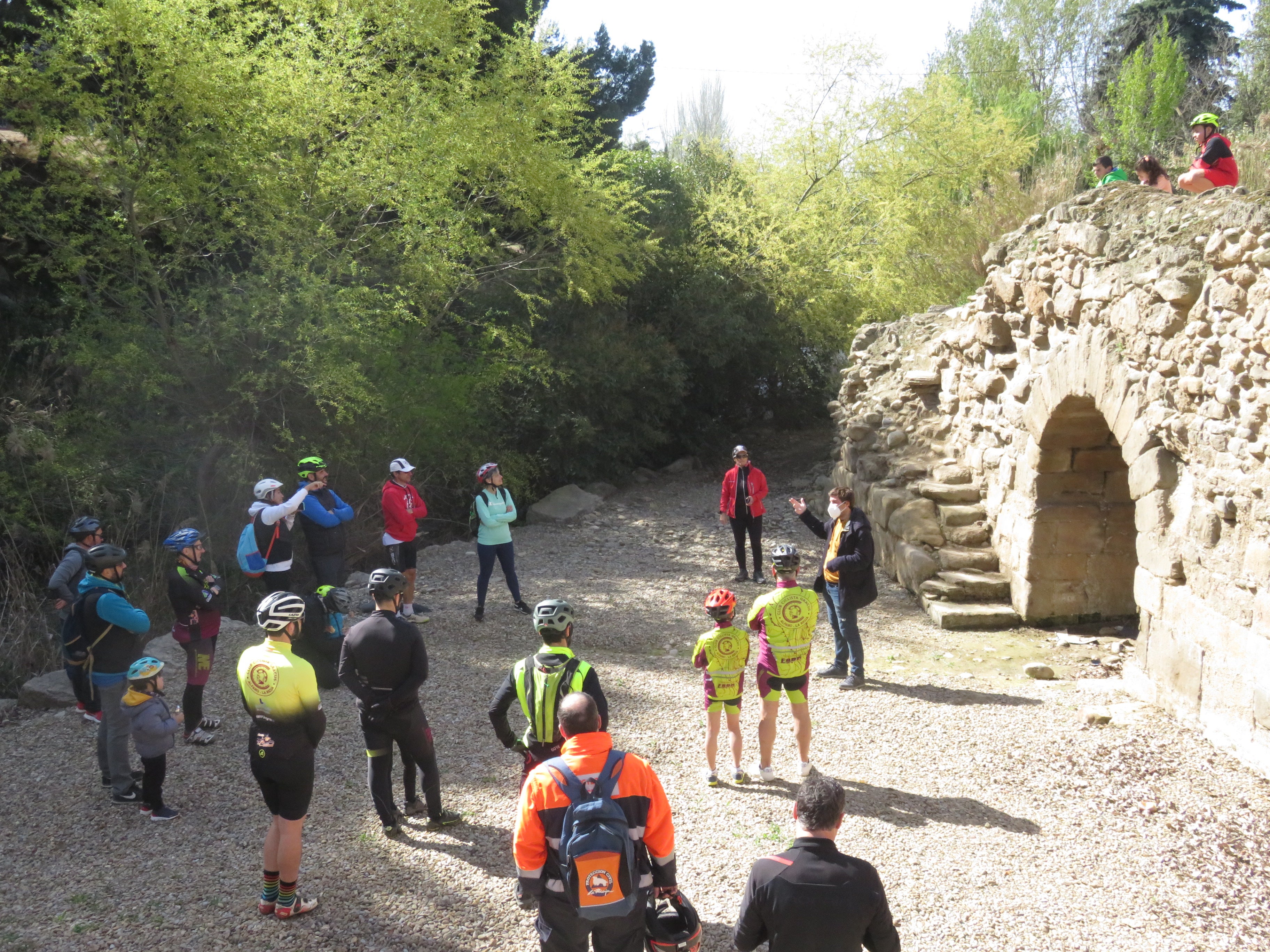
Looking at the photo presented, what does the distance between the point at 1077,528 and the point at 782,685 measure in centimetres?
430

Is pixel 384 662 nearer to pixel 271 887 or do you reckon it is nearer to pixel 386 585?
pixel 386 585

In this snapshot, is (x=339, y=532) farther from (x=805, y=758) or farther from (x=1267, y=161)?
(x=1267, y=161)

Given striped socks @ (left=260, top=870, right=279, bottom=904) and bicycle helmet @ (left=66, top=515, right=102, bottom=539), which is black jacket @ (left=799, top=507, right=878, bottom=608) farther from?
bicycle helmet @ (left=66, top=515, right=102, bottom=539)

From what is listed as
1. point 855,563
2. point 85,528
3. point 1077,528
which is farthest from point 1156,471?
point 85,528

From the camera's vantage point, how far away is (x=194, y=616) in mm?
5453

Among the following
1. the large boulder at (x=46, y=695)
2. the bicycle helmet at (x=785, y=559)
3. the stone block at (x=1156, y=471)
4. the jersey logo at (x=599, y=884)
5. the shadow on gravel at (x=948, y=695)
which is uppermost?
the stone block at (x=1156, y=471)

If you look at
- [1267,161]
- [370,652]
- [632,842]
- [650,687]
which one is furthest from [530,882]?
[1267,161]

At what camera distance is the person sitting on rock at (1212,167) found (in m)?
6.96

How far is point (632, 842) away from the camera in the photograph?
2863 millimetres

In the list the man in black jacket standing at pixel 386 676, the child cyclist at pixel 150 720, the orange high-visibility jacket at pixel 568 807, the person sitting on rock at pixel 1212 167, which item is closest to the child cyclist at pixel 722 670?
the man in black jacket standing at pixel 386 676

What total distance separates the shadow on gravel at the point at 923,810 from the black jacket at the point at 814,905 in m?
2.35

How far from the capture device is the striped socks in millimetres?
3906

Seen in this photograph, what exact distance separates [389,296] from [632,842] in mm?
8628

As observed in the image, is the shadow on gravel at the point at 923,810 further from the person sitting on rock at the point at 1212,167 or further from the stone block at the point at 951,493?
the person sitting on rock at the point at 1212,167
